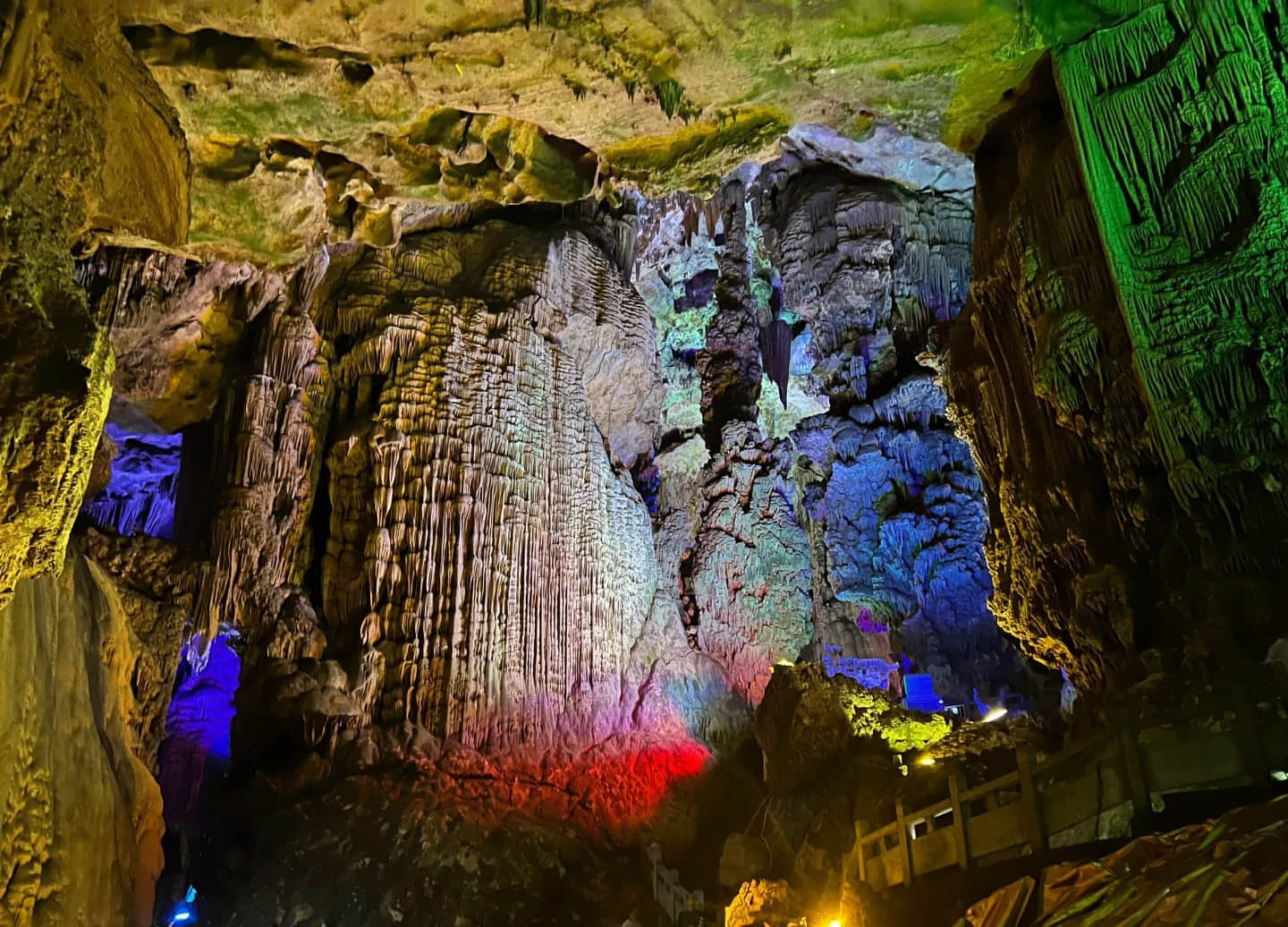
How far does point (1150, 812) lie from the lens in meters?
4.47

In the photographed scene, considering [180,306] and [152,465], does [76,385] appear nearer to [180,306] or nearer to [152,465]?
[180,306]

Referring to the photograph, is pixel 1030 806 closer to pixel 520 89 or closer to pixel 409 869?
pixel 520 89

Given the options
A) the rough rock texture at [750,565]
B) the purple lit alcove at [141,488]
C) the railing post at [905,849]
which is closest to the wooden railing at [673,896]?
the railing post at [905,849]

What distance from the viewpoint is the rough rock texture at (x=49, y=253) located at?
3.89m

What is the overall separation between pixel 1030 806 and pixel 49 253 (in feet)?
19.1

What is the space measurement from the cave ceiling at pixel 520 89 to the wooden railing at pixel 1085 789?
14.9 feet

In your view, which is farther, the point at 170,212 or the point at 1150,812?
the point at 170,212

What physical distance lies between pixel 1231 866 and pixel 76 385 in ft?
17.2

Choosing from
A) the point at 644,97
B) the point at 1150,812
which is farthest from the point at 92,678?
the point at 1150,812

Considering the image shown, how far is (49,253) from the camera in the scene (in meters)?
4.38

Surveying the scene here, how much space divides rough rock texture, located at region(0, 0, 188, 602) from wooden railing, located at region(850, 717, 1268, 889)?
16.8 ft

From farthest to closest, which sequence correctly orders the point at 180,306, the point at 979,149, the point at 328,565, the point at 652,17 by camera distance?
the point at 328,565 → the point at 180,306 → the point at 979,149 → the point at 652,17

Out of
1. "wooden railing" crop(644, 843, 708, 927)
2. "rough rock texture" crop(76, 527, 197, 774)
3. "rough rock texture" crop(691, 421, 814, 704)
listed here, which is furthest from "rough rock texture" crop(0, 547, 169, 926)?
"rough rock texture" crop(691, 421, 814, 704)

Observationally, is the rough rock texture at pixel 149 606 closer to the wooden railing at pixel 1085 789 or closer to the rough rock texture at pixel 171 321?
the rough rock texture at pixel 171 321
